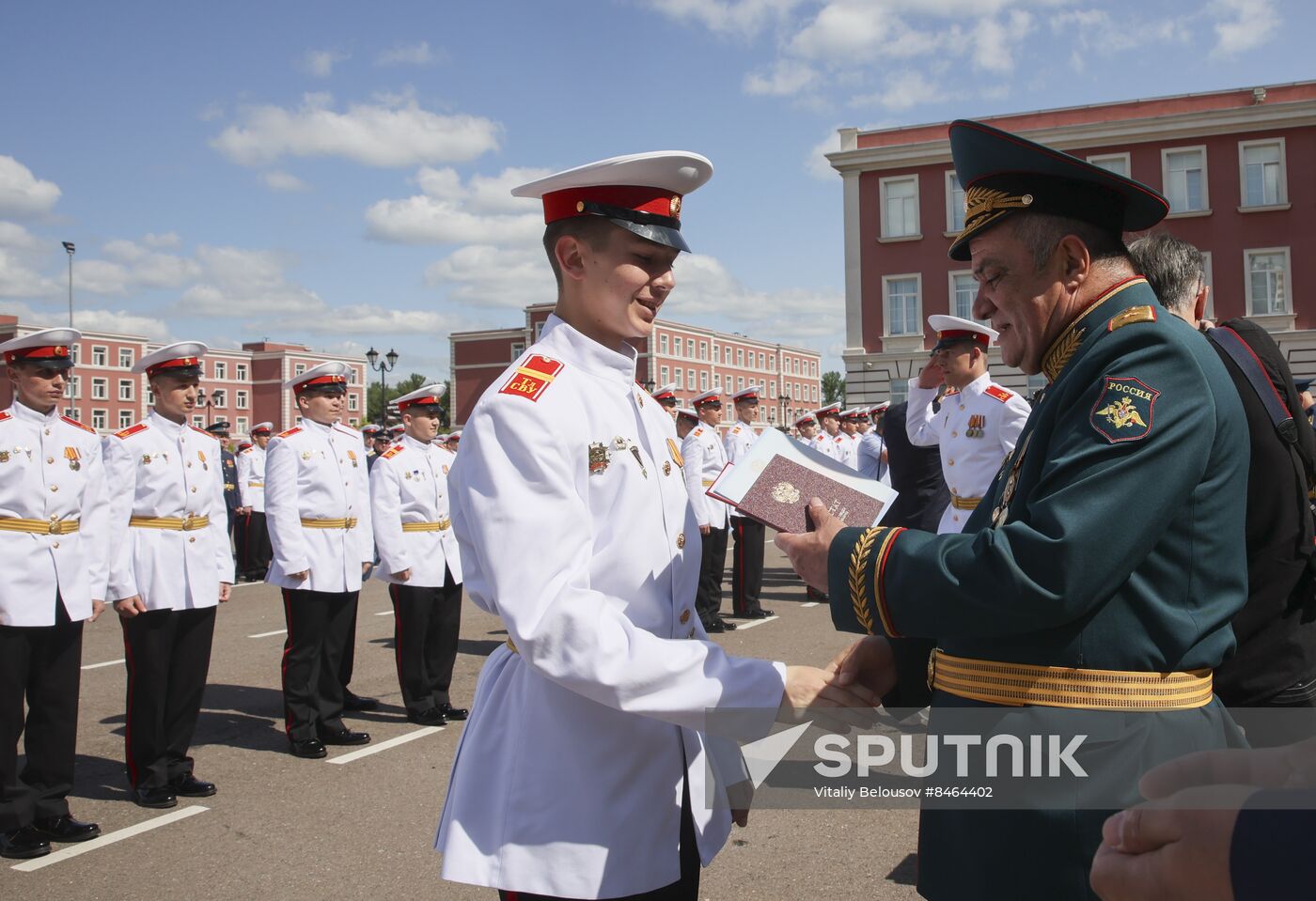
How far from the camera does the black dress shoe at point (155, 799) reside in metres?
5.31

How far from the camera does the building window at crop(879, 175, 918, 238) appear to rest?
128 ft

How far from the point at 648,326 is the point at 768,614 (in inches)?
Result: 382

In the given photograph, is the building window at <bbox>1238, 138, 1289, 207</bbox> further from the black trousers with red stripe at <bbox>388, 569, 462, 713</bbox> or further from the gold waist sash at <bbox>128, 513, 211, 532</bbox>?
the gold waist sash at <bbox>128, 513, 211, 532</bbox>

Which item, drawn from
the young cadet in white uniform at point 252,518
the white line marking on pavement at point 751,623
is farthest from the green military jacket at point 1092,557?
the young cadet in white uniform at point 252,518

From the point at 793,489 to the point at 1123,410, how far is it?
790 millimetres

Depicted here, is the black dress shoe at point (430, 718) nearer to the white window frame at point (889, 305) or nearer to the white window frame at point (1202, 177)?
the white window frame at point (889, 305)

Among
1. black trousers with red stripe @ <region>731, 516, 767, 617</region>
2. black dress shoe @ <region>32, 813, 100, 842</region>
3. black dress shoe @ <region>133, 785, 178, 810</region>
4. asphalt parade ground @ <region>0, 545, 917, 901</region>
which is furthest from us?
black trousers with red stripe @ <region>731, 516, 767, 617</region>

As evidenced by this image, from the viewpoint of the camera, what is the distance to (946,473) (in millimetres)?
6609

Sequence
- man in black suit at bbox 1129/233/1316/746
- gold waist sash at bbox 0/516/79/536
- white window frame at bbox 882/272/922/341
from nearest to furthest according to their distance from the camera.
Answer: man in black suit at bbox 1129/233/1316/746, gold waist sash at bbox 0/516/79/536, white window frame at bbox 882/272/922/341

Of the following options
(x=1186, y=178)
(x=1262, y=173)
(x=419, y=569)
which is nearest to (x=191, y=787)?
(x=419, y=569)

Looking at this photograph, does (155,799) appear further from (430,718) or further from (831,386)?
(831,386)

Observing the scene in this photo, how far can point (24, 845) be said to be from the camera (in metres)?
4.69

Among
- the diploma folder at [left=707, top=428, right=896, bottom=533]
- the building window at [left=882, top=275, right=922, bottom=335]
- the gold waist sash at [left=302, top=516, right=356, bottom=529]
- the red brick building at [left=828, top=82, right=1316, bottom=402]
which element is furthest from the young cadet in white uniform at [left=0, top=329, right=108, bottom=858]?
the building window at [left=882, top=275, right=922, bottom=335]

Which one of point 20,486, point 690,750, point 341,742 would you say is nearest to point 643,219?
point 690,750
